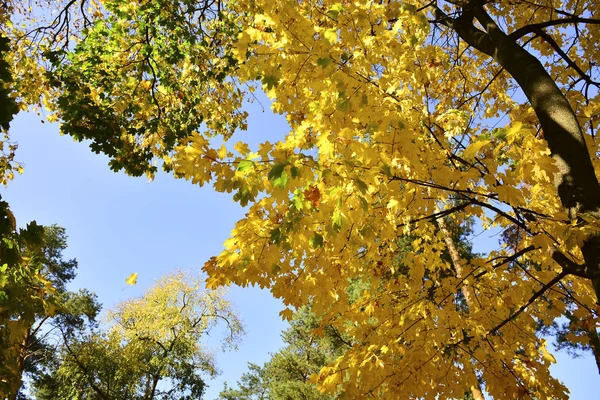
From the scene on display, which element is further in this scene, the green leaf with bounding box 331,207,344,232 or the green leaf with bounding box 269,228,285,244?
the green leaf with bounding box 269,228,285,244

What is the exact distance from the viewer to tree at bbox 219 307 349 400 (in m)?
15.5

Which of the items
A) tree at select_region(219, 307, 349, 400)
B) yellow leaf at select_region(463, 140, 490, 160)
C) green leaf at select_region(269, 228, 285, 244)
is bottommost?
green leaf at select_region(269, 228, 285, 244)

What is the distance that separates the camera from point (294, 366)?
721 inches

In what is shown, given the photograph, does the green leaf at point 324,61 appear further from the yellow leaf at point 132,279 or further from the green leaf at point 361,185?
the yellow leaf at point 132,279

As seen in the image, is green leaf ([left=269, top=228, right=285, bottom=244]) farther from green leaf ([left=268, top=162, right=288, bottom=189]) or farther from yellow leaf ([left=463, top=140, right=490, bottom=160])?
yellow leaf ([left=463, top=140, right=490, bottom=160])

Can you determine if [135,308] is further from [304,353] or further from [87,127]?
[87,127]

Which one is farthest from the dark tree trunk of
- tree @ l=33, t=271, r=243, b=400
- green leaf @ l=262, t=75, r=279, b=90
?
tree @ l=33, t=271, r=243, b=400

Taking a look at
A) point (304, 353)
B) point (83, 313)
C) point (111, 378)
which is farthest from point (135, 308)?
point (304, 353)

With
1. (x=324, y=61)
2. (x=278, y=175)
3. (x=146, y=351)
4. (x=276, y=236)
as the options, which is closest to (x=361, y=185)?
(x=278, y=175)

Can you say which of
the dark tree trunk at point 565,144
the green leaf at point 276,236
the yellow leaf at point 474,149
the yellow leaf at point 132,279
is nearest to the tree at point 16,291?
the yellow leaf at point 132,279

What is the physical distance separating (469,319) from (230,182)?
271cm

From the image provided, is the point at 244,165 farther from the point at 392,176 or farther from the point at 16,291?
the point at 16,291

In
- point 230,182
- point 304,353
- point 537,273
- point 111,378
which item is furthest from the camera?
point 304,353

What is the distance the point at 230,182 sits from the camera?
7.11ft
